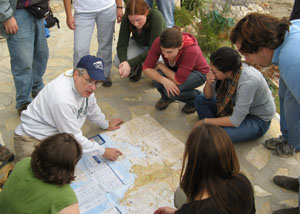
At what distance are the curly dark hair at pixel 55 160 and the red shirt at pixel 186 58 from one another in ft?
4.81

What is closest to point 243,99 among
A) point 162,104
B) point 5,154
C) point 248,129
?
point 248,129

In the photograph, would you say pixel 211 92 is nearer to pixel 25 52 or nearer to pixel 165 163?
pixel 165 163

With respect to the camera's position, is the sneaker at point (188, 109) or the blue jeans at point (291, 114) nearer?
the blue jeans at point (291, 114)

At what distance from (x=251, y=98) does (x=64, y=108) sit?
4.54 feet

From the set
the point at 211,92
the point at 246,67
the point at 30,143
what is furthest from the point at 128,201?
the point at 246,67

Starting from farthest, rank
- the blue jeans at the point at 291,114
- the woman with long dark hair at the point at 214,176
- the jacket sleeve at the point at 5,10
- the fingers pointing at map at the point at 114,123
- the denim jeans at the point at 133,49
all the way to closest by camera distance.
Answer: the denim jeans at the point at 133,49
the fingers pointing at map at the point at 114,123
the jacket sleeve at the point at 5,10
the blue jeans at the point at 291,114
the woman with long dark hair at the point at 214,176

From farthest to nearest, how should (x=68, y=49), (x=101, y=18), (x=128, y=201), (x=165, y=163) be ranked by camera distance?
(x=68, y=49) < (x=101, y=18) < (x=165, y=163) < (x=128, y=201)

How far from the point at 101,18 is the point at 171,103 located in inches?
45.7

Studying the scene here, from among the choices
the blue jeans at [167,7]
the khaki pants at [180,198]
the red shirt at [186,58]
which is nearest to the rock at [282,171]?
the khaki pants at [180,198]

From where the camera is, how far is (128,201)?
202cm

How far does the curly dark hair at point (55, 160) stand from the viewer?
1.36m

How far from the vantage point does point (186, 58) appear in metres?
2.55

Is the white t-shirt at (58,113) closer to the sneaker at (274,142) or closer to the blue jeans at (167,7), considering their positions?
the sneaker at (274,142)

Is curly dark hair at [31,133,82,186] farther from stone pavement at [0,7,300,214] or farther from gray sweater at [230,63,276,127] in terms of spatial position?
gray sweater at [230,63,276,127]
